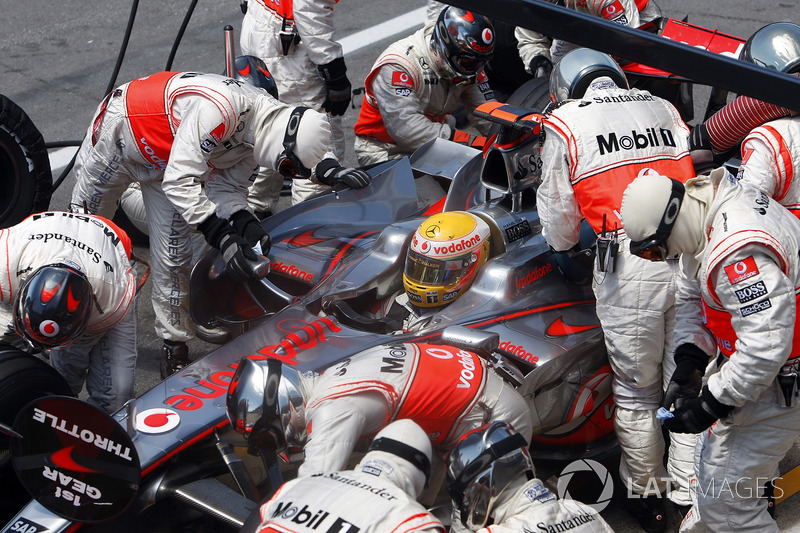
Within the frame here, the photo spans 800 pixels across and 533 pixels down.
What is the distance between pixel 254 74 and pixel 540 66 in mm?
2278

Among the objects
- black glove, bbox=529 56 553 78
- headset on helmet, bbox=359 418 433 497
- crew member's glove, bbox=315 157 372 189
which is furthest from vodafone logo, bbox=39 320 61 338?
black glove, bbox=529 56 553 78

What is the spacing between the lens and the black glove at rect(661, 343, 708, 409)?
3.77m

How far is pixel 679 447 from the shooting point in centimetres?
435

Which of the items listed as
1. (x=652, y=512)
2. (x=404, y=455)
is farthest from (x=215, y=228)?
(x=652, y=512)

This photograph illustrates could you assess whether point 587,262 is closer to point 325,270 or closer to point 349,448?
point 325,270

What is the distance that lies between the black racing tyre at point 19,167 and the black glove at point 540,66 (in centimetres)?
358

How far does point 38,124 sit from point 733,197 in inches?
272

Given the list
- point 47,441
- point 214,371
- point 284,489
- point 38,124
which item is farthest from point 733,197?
point 38,124

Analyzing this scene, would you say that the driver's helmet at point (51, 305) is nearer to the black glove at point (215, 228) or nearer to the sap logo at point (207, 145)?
the black glove at point (215, 228)

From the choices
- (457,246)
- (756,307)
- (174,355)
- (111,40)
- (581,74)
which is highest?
(581,74)

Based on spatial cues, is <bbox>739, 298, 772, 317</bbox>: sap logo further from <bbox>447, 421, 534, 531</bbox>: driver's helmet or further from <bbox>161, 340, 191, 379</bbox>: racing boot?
<bbox>161, 340, 191, 379</bbox>: racing boot

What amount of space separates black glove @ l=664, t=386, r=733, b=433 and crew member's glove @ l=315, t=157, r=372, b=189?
247 cm

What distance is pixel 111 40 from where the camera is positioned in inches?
395
